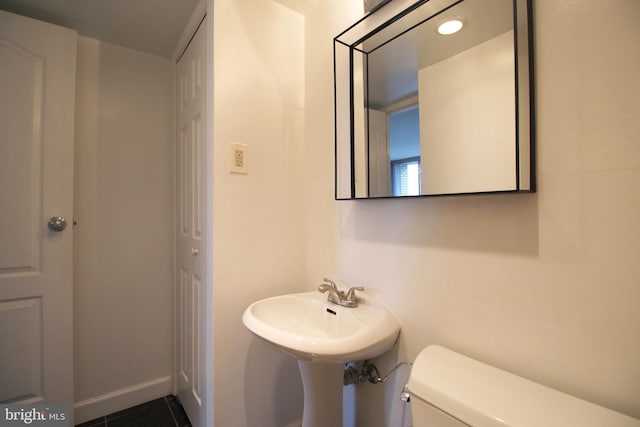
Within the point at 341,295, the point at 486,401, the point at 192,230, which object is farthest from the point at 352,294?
the point at 192,230

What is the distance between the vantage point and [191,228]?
147 centimetres

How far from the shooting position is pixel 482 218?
78 cm

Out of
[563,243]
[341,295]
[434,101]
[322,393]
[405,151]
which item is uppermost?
[434,101]

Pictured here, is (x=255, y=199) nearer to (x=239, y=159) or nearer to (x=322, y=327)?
(x=239, y=159)

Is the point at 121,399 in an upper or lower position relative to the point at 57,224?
lower

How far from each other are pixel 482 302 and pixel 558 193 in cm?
34

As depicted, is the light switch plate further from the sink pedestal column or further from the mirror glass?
the sink pedestal column

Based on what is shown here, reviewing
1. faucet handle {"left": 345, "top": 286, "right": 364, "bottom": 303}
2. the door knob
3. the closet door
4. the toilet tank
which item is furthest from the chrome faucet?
the door knob

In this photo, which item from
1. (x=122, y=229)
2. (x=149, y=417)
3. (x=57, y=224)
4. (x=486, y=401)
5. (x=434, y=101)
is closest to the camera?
(x=486, y=401)

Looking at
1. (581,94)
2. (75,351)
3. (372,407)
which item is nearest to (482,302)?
(581,94)

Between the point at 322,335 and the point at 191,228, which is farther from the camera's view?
the point at 191,228

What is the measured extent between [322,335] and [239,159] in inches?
31.0

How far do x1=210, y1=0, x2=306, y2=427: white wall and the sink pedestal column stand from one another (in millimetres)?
335

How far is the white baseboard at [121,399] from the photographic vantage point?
151 centimetres
